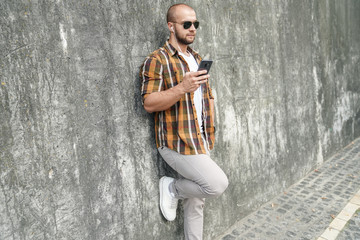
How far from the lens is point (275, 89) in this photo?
4.82 m

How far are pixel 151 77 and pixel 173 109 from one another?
0.37m

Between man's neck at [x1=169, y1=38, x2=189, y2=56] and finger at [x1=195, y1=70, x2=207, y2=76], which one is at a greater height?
man's neck at [x1=169, y1=38, x2=189, y2=56]

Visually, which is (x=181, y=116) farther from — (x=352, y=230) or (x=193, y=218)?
(x=352, y=230)

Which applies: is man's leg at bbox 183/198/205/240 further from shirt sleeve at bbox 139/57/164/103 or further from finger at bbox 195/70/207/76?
finger at bbox 195/70/207/76

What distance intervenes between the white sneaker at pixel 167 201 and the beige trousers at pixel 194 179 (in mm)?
74

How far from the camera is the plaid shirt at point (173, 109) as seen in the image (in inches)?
105

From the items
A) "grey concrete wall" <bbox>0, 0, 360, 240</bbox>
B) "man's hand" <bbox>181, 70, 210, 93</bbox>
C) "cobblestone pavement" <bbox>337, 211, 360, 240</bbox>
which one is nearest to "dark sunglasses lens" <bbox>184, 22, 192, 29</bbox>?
"grey concrete wall" <bbox>0, 0, 360, 240</bbox>

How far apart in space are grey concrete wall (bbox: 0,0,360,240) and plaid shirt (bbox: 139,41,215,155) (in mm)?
211

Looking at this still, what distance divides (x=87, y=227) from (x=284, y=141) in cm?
358

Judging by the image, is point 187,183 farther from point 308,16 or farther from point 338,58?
point 338,58

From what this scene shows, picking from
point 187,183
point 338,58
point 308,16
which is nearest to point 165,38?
point 187,183

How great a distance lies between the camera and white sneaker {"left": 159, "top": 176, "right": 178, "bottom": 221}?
3.03 metres

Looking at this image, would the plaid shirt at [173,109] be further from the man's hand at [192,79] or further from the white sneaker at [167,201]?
the white sneaker at [167,201]

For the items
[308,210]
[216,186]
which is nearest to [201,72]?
[216,186]
